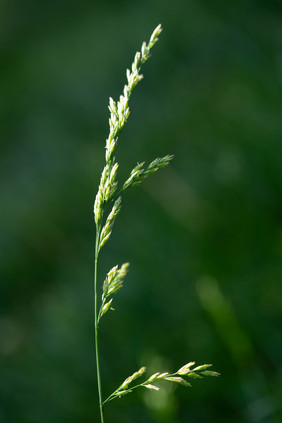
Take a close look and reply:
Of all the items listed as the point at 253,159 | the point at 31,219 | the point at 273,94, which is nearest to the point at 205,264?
the point at 253,159

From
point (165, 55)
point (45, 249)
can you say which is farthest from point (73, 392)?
point (165, 55)

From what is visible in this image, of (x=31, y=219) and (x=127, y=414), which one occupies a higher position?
(x=127, y=414)

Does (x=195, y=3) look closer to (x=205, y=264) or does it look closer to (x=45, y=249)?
(x=45, y=249)

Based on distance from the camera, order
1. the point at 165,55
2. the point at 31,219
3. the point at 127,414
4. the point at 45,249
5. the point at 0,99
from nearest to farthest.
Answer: the point at 127,414
the point at 45,249
the point at 31,219
the point at 165,55
the point at 0,99

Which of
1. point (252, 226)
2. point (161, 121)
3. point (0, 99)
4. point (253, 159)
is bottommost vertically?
point (0, 99)

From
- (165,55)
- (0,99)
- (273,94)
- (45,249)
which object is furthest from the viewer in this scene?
(0,99)

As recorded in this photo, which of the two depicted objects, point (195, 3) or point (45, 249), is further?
point (195, 3)
